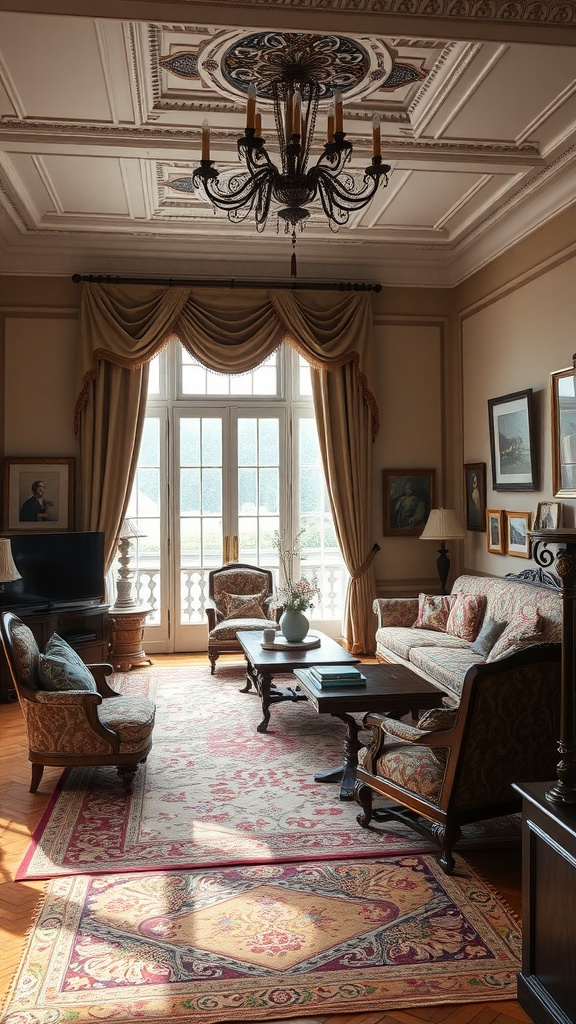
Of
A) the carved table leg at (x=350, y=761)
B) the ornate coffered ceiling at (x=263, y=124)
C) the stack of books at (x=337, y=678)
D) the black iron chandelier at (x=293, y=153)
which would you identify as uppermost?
the ornate coffered ceiling at (x=263, y=124)

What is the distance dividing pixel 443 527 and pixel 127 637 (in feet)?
9.41

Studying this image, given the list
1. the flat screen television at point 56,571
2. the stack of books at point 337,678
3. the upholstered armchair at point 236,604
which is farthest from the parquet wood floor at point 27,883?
the upholstered armchair at point 236,604

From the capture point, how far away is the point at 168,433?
7.60m

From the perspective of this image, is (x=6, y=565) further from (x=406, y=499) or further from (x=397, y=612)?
(x=406, y=499)

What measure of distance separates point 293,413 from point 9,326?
8.73ft

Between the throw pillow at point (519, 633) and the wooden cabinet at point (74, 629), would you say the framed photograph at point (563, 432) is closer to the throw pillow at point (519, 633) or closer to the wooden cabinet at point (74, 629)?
the throw pillow at point (519, 633)

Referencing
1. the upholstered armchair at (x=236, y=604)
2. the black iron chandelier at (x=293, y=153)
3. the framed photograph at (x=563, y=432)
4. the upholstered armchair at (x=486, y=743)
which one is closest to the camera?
the upholstered armchair at (x=486, y=743)

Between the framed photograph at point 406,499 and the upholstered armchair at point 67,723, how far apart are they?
4.01 meters

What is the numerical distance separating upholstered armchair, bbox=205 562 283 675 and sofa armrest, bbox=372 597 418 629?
0.84 m

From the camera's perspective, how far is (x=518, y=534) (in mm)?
6160

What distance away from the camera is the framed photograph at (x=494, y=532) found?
6.48 meters

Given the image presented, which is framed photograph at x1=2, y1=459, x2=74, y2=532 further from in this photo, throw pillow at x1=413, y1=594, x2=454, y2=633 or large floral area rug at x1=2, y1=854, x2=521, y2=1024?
large floral area rug at x1=2, y1=854, x2=521, y2=1024

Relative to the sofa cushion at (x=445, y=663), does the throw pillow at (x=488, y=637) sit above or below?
above

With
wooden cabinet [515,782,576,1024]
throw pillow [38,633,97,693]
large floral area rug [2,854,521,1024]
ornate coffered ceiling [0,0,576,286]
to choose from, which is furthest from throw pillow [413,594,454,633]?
wooden cabinet [515,782,576,1024]
